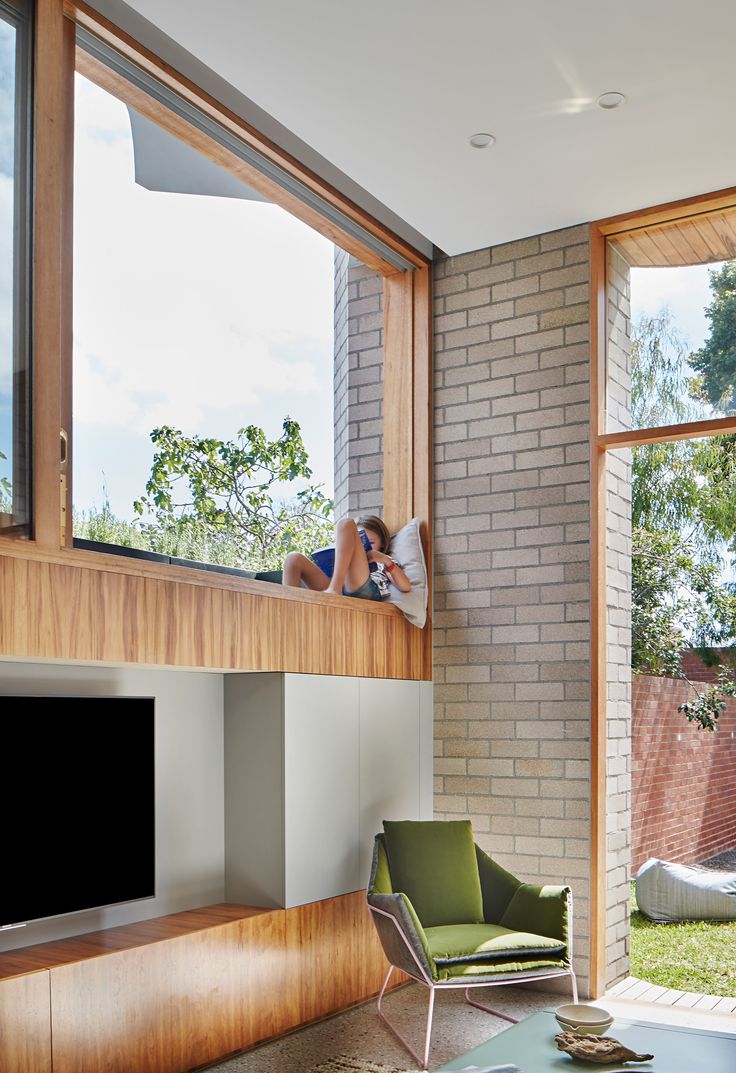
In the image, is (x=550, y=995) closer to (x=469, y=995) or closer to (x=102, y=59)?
(x=469, y=995)

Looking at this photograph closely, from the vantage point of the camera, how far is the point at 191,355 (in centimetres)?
421

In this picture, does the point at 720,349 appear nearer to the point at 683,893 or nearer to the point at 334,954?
the point at 683,893

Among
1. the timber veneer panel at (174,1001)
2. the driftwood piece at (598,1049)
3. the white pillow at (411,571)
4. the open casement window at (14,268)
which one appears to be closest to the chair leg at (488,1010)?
the timber veneer panel at (174,1001)

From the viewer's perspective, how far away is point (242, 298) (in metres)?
4.51

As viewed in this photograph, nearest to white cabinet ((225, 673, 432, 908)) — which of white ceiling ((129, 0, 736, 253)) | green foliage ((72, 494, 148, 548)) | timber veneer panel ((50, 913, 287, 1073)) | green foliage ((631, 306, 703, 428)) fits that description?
timber veneer panel ((50, 913, 287, 1073))

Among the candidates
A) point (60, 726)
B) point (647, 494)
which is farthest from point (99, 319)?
point (647, 494)

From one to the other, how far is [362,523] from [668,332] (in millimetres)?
1652

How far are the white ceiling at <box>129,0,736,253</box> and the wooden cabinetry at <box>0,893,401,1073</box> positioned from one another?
2.99 m

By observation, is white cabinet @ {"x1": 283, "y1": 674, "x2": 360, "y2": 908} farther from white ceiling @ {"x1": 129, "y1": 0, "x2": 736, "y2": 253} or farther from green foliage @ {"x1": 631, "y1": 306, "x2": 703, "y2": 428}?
white ceiling @ {"x1": 129, "y1": 0, "x2": 736, "y2": 253}

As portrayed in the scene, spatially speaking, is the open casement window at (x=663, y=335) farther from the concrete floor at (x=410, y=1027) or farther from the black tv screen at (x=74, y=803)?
the black tv screen at (x=74, y=803)

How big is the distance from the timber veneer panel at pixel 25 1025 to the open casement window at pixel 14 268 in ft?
4.21

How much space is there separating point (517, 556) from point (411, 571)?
0.51 metres

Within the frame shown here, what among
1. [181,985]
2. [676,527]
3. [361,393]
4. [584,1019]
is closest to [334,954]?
[181,985]

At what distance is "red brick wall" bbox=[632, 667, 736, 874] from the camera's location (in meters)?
4.31
